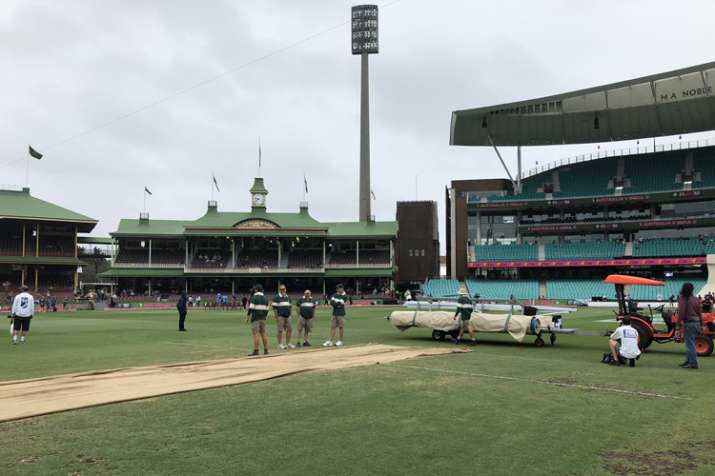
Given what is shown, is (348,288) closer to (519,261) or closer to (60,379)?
(519,261)

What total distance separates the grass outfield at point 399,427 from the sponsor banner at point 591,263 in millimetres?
50795

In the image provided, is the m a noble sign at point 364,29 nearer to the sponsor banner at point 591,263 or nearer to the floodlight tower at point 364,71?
the floodlight tower at point 364,71

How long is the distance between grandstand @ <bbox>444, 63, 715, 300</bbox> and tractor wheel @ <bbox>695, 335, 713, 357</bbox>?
40.5 meters

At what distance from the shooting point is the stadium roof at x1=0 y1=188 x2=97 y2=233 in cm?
6581

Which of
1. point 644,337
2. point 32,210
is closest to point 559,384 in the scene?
point 644,337

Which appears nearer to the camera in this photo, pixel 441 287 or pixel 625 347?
pixel 625 347

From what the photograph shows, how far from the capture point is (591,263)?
61000 millimetres

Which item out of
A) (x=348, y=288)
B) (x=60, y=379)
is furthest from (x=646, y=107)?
(x=60, y=379)

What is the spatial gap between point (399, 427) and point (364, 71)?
87889mm

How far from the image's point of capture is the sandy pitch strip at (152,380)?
331 inches

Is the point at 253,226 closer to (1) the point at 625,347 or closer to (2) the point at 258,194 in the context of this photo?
(2) the point at 258,194

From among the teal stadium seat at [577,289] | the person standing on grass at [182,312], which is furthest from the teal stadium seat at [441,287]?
the person standing on grass at [182,312]

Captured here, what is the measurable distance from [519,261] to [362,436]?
6055 centimetres

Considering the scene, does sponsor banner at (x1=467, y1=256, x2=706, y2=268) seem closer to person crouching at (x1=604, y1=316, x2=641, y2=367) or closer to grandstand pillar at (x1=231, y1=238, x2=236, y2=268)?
grandstand pillar at (x1=231, y1=238, x2=236, y2=268)
